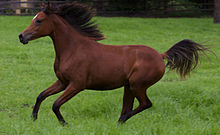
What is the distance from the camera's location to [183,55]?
234 inches

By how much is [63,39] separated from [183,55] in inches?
82.6

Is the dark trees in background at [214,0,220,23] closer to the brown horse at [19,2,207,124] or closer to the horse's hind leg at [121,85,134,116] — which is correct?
the brown horse at [19,2,207,124]

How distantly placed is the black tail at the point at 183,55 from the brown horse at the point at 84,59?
53cm

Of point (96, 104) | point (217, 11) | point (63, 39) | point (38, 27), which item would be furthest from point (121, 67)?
point (217, 11)

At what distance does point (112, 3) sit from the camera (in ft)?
93.7

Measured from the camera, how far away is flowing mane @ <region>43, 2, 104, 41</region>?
5.47 metres

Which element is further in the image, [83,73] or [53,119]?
[53,119]

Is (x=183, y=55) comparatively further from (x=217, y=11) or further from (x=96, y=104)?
(x=217, y=11)

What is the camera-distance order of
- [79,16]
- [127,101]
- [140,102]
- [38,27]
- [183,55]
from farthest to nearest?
[183,55] → [127,101] → [79,16] → [140,102] → [38,27]

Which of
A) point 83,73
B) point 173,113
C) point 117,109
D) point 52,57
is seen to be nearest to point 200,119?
point 173,113

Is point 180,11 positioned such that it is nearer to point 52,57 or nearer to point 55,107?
point 52,57

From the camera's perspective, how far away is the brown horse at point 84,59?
5156mm

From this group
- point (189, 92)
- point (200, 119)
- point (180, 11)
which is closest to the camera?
point (200, 119)

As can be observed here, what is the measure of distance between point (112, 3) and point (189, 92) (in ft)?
72.5
